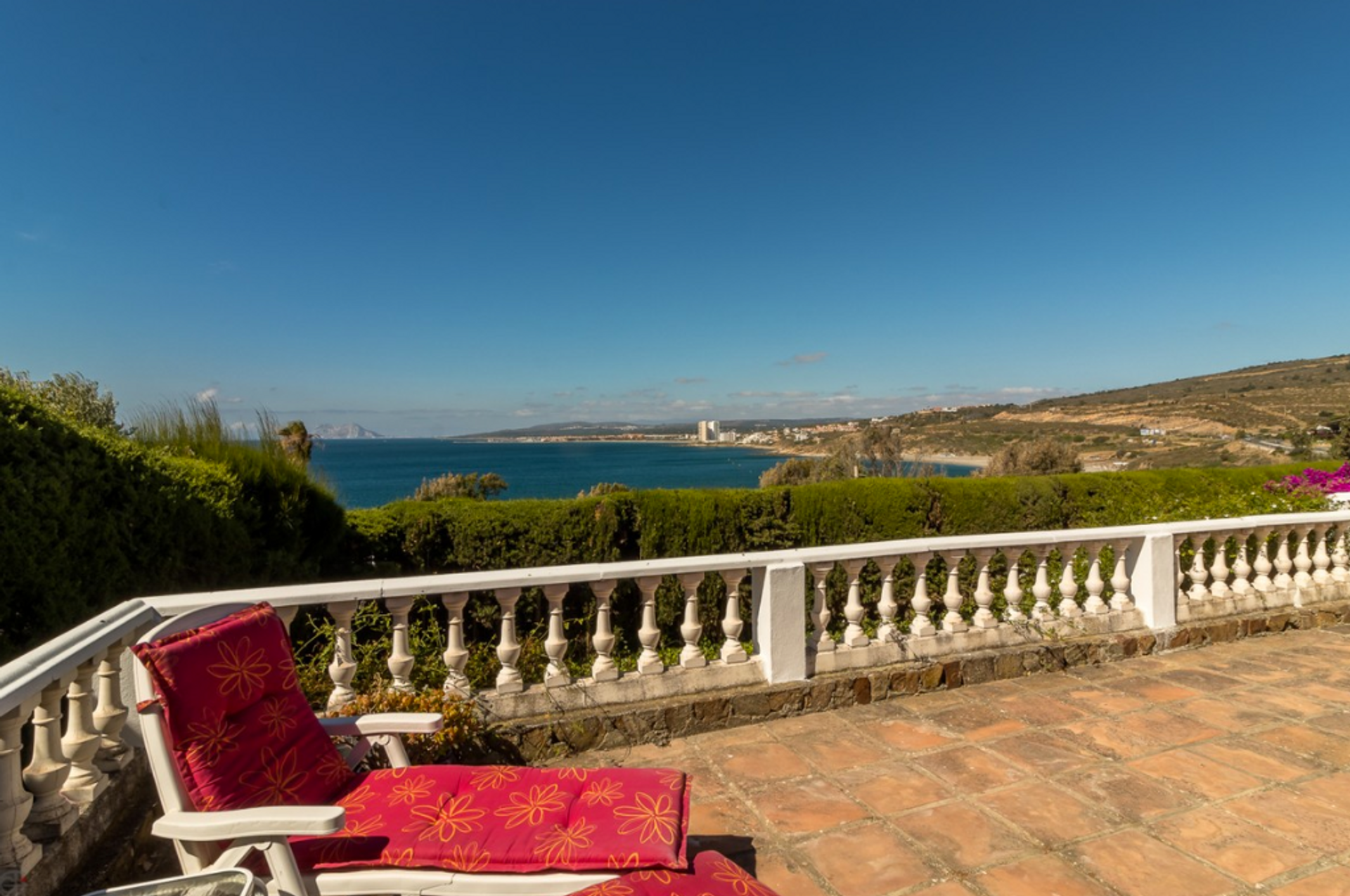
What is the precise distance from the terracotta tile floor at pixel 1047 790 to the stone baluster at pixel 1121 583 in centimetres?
63

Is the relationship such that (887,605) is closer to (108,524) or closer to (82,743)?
(82,743)

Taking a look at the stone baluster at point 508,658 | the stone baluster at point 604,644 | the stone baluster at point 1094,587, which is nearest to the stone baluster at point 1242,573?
the stone baluster at point 1094,587

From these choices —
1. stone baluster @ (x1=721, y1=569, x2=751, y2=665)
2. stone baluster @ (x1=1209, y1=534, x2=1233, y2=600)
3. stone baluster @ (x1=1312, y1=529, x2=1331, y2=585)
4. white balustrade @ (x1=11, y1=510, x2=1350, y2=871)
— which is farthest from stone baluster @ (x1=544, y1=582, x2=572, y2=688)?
stone baluster @ (x1=1312, y1=529, x2=1331, y2=585)

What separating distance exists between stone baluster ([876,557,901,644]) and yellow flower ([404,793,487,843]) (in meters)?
2.65

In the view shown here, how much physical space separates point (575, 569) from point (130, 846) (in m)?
1.86

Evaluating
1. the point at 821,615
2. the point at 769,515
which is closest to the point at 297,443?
the point at 769,515

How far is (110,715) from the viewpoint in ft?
8.02

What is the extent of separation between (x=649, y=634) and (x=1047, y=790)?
192 cm

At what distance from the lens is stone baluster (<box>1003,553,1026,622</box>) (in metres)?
4.29

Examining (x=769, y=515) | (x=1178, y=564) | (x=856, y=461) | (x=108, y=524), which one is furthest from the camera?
(x=856, y=461)

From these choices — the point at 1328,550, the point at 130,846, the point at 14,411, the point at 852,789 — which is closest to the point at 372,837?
the point at 130,846

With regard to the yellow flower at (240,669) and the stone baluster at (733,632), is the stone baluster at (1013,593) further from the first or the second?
the yellow flower at (240,669)

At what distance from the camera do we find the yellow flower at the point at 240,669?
1998mm

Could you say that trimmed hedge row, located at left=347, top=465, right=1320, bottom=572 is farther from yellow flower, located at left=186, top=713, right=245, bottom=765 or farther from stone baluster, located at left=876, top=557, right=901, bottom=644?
yellow flower, located at left=186, top=713, right=245, bottom=765
